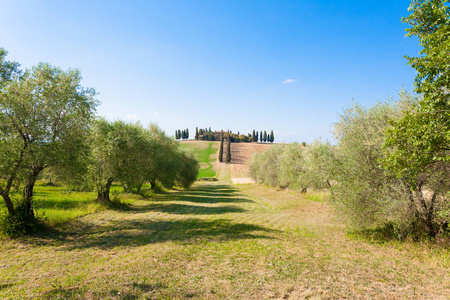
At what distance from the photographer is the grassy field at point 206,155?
4139 inches

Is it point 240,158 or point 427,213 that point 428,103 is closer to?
point 427,213

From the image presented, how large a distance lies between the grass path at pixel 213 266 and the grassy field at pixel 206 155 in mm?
82057

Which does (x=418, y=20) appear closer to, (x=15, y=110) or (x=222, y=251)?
(x=222, y=251)

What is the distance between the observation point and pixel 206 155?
132m

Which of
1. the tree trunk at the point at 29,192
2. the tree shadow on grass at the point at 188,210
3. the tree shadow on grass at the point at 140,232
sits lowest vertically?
the tree shadow on grass at the point at 188,210

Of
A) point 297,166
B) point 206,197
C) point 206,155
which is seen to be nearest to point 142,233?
point 206,197

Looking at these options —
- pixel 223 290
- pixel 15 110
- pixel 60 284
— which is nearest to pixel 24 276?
pixel 60 284

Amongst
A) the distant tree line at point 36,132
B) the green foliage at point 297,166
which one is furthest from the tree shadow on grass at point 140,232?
the green foliage at point 297,166

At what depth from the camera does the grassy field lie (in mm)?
105131

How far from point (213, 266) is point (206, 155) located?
123078 mm

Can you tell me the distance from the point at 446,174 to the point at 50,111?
22.2 metres

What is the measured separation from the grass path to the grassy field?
82057mm

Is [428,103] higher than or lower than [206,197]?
higher

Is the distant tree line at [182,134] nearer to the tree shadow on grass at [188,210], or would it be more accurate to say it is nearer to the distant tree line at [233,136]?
the distant tree line at [233,136]
